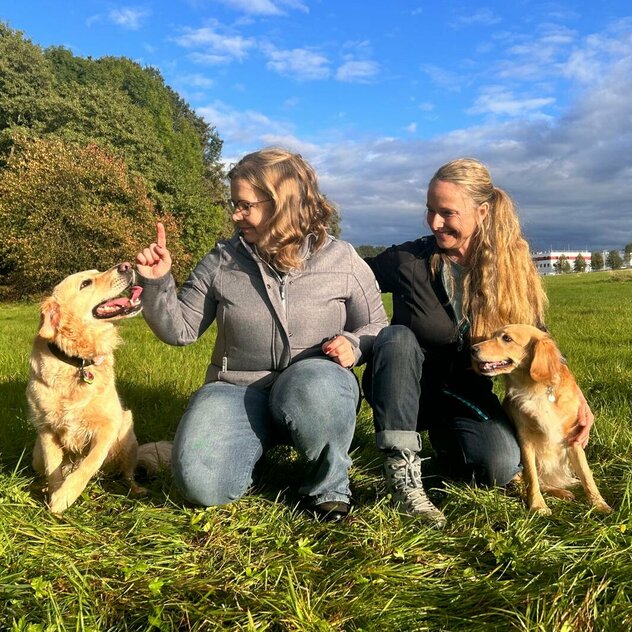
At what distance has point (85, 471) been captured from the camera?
9.36 feet

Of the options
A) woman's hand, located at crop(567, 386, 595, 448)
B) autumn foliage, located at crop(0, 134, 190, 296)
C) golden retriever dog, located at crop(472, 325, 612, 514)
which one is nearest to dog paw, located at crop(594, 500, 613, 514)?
golden retriever dog, located at crop(472, 325, 612, 514)

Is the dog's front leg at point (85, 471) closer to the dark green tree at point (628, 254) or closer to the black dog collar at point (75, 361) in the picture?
the black dog collar at point (75, 361)

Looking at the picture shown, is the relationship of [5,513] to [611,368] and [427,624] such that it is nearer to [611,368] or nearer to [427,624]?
[427,624]

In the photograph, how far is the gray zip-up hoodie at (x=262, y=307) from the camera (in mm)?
3014

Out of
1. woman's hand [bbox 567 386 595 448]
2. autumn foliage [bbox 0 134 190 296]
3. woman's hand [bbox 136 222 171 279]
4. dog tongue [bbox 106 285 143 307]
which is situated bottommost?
woman's hand [bbox 567 386 595 448]

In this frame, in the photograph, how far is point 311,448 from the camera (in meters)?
2.69

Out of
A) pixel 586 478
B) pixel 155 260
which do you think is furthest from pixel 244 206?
pixel 586 478

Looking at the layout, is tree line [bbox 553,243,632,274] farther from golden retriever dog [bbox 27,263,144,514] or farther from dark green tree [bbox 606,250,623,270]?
golden retriever dog [bbox 27,263,144,514]

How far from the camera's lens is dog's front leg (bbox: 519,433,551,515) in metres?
2.70

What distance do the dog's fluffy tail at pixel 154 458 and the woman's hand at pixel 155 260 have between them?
4.02ft

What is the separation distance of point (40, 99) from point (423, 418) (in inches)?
1286

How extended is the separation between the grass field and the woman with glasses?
0.25 metres

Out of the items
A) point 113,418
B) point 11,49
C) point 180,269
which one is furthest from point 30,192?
point 113,418

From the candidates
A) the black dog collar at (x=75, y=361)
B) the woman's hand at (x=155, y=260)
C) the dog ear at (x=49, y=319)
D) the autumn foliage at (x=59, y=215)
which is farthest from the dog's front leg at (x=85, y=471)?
the autumn foliage at (x=59, y=215)
